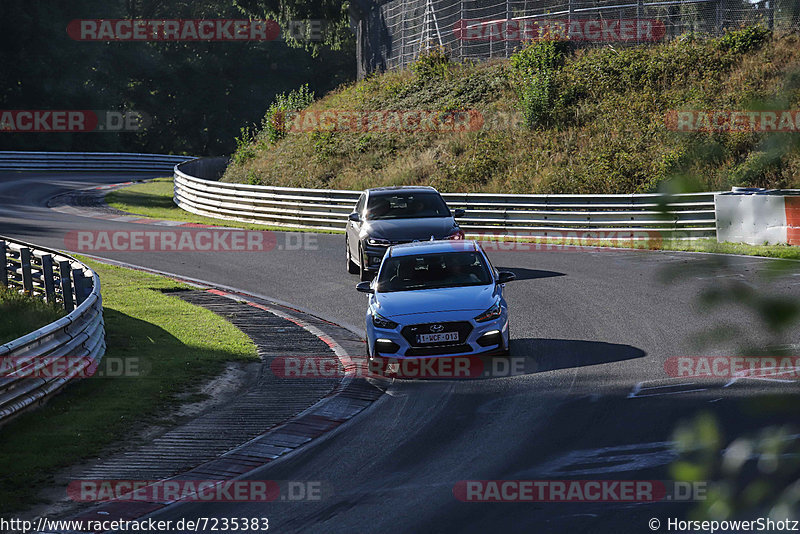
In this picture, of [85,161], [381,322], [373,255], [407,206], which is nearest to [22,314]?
[373,255]

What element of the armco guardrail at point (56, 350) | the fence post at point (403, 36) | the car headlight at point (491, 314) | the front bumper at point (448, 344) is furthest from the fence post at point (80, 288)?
the fence post at point (403, 36)

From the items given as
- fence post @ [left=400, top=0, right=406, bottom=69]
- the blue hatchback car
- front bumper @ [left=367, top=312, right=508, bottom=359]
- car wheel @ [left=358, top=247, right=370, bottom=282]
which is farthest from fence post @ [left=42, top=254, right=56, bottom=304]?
fence post @ [left=400, top=0, right=406, bottom=69]

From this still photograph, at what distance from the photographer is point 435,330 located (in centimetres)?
1263

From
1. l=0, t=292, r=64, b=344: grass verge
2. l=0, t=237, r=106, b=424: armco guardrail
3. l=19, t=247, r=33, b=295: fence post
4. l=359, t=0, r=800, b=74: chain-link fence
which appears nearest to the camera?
l=0, t=237, r=106, b=424: armco guardrail

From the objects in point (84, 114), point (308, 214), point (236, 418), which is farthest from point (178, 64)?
point (236, 418)

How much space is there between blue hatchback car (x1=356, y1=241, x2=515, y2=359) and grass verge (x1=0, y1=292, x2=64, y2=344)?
5.85 metres

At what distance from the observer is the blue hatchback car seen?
12.6 meters

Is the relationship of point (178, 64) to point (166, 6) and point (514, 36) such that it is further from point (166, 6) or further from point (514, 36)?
point (514, 36)

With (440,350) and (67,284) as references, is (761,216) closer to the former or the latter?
(440,350)

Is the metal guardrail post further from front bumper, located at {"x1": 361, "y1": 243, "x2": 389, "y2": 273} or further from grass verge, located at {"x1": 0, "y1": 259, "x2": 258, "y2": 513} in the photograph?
front bumper, located at {"x1": 361, "y1": 243, "x2": 389, "y2": 273}

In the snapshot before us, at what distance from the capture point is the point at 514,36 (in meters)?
41.5

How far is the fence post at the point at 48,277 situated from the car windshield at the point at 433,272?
6.43 metres

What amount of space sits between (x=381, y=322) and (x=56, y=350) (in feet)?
13.3

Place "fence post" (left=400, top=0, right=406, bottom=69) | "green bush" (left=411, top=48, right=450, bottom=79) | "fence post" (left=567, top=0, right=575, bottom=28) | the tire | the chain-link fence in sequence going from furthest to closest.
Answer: "fence post" (left=400, top=0, right=406, bottom=69) < "green bush" (left=411, top=48, right=450, bottom=79) < "fence post" (left=567, top=0, right=575, bottom=28) < the chain-link fence < the tire
